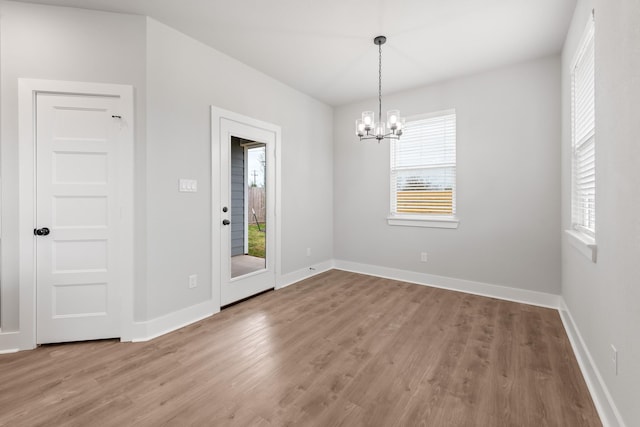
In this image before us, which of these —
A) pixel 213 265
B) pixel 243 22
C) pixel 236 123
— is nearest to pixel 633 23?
pixel 243 22

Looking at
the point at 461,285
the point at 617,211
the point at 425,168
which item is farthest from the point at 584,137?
the point at 461,285

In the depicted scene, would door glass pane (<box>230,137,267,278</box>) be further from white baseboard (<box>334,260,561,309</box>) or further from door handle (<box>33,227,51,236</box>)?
white baseboard (<box>334,260,561,309</box>)

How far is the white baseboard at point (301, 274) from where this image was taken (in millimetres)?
4031

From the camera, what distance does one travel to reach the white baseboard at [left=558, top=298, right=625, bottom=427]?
4.87ft

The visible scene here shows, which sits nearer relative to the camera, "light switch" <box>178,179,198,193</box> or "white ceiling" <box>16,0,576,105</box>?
"white ceiling" <box>16,0,576,105</box>

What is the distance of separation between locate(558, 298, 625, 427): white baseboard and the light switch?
3.44 metres

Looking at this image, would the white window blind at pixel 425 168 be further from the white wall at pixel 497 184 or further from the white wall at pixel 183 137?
the white wall at pixel 183 137

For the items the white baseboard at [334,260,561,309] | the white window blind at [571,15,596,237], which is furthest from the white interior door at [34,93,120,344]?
the white window blind at [571,15,596,237]

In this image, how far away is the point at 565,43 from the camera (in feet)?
9.50

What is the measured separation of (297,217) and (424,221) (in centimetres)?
190

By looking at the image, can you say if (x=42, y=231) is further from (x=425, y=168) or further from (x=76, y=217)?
(x=425, y=168)

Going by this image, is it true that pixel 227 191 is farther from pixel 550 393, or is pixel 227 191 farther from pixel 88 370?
pixel 550 393

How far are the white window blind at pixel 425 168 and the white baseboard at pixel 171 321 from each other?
9.77 ft

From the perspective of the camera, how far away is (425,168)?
4129 mm
